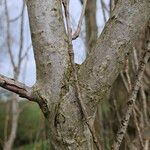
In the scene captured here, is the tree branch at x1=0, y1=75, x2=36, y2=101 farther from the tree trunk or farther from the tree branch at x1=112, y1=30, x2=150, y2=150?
the tree branch at x1=112, y1=30, x2=150, y2=150

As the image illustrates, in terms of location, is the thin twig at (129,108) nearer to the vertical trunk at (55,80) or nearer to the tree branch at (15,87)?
the vertical trunk at (55,80)

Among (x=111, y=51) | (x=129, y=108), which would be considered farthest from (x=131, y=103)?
(x=111, y=51)

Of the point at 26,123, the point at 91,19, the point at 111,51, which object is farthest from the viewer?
the point at 26,123

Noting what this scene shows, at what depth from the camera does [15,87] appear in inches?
27.4

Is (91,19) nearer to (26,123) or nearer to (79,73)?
(26,123)

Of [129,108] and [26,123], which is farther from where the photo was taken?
[26,123]

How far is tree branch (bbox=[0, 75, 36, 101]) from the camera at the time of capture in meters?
0.69

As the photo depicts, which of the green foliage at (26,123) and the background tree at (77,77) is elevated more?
the background tree at (77,77)

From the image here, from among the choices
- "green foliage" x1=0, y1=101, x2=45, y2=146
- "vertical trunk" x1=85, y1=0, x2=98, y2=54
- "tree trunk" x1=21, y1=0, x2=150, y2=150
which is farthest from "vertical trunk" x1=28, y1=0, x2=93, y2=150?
"green foliage" x1=0, y1=101, x2=45, y2=146

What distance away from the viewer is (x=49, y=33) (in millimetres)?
721

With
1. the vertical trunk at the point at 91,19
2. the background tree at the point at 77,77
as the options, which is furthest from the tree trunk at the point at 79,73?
the vertical trunk at the point at 91,19

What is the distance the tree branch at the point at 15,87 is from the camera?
69 cm

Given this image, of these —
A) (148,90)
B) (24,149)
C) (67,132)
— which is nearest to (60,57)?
(67,132)

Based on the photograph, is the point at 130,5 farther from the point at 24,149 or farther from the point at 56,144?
the point at 24,149
